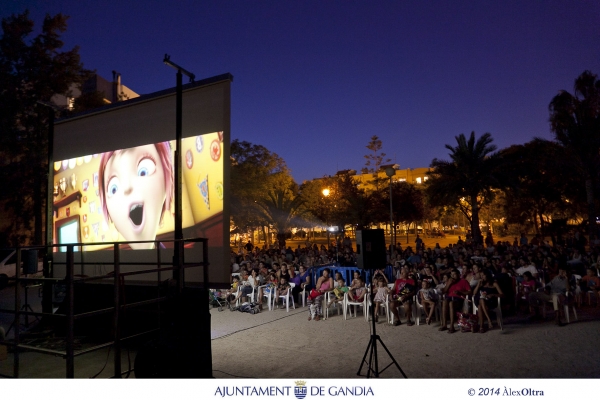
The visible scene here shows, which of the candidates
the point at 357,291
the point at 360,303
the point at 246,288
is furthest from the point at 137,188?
the point at 360,303

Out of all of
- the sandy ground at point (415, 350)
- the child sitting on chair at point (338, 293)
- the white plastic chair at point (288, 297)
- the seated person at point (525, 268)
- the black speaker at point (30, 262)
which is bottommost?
the sandy ground at point (415, 350)

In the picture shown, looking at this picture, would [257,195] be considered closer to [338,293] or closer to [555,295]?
[338,293]

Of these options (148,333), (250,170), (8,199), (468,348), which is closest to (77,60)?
(8,199)

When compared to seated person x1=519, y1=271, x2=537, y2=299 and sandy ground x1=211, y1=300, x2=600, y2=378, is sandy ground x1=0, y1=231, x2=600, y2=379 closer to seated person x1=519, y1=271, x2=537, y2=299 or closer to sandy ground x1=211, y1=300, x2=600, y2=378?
sandy ground x1=211, y1=300, x2=600, y2=378

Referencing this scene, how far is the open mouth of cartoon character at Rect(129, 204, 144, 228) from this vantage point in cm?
817

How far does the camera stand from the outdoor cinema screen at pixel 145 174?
7133mm

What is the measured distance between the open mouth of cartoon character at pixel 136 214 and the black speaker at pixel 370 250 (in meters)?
4.69

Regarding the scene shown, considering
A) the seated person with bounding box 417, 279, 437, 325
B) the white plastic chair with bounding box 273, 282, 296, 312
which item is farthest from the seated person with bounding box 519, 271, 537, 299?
the white plastic chair with bounding box 273, 282, 296, 312

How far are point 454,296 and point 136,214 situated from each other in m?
6.27

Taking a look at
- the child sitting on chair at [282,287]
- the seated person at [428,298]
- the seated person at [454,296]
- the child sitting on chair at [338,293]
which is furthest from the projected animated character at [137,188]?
the seated person at [454,296]

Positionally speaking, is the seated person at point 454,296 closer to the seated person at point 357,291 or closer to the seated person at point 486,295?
the seated person at point 486,295

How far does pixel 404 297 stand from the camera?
788cm
